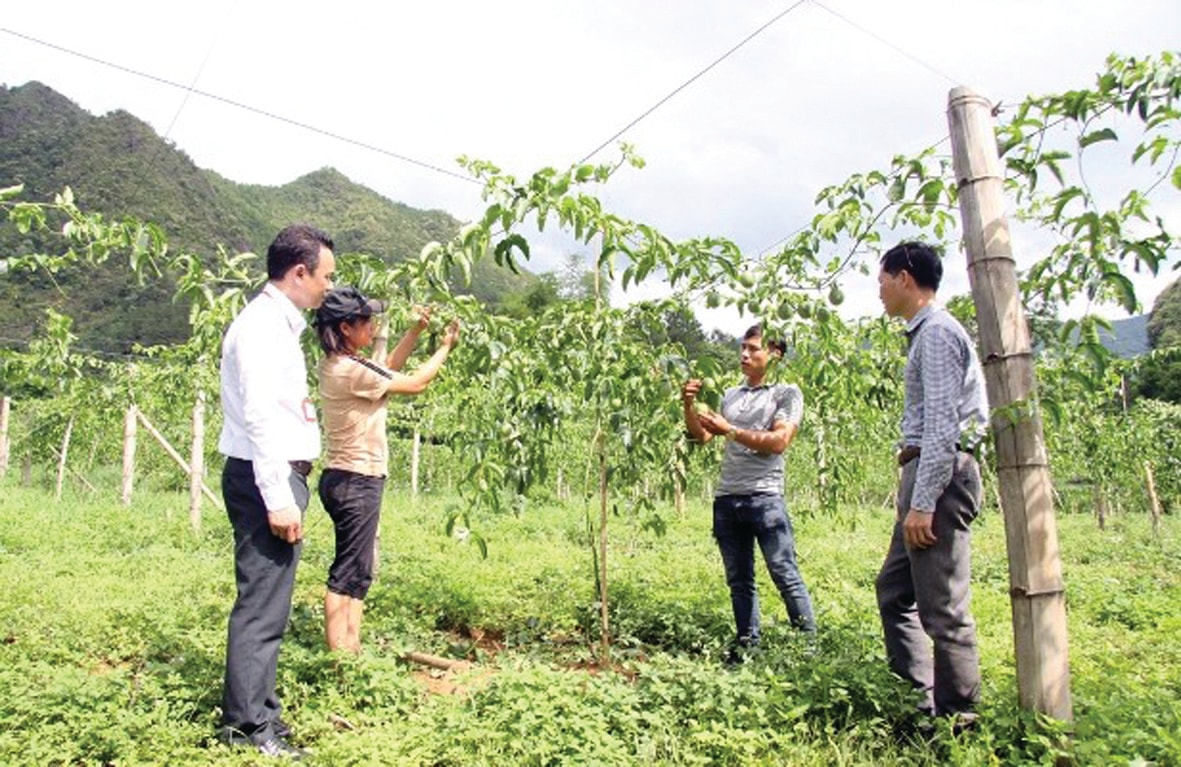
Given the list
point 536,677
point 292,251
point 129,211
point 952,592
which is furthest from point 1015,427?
point 129,211

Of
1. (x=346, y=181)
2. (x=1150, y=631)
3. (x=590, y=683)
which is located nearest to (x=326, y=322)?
(x=590, y=683)

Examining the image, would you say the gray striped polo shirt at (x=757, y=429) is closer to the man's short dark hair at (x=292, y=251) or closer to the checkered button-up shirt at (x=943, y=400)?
the checkered button-up shirt at (x=943, y=400)

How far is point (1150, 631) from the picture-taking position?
5.11 m

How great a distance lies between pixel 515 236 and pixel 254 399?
1129mm

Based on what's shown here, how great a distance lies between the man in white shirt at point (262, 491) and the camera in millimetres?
2859

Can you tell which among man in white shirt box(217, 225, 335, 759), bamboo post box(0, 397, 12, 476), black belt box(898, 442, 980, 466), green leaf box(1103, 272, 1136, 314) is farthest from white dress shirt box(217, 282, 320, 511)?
bamboo post box(0, 397, 12, 476)

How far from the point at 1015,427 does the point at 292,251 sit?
2.70 m

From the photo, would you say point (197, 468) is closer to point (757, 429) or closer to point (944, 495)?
point (757, 429)

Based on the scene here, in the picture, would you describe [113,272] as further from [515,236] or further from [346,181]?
[346,181]

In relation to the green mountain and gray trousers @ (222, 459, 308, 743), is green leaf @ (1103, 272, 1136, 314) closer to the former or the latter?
gray trousers @ (222, 459, 308, 743)

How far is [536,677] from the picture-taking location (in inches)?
124

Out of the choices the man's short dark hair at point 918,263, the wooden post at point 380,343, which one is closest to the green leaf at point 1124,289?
the man's short dark hair at point 918,263

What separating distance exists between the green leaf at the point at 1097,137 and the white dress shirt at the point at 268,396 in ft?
9.18

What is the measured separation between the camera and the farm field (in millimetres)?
2715
